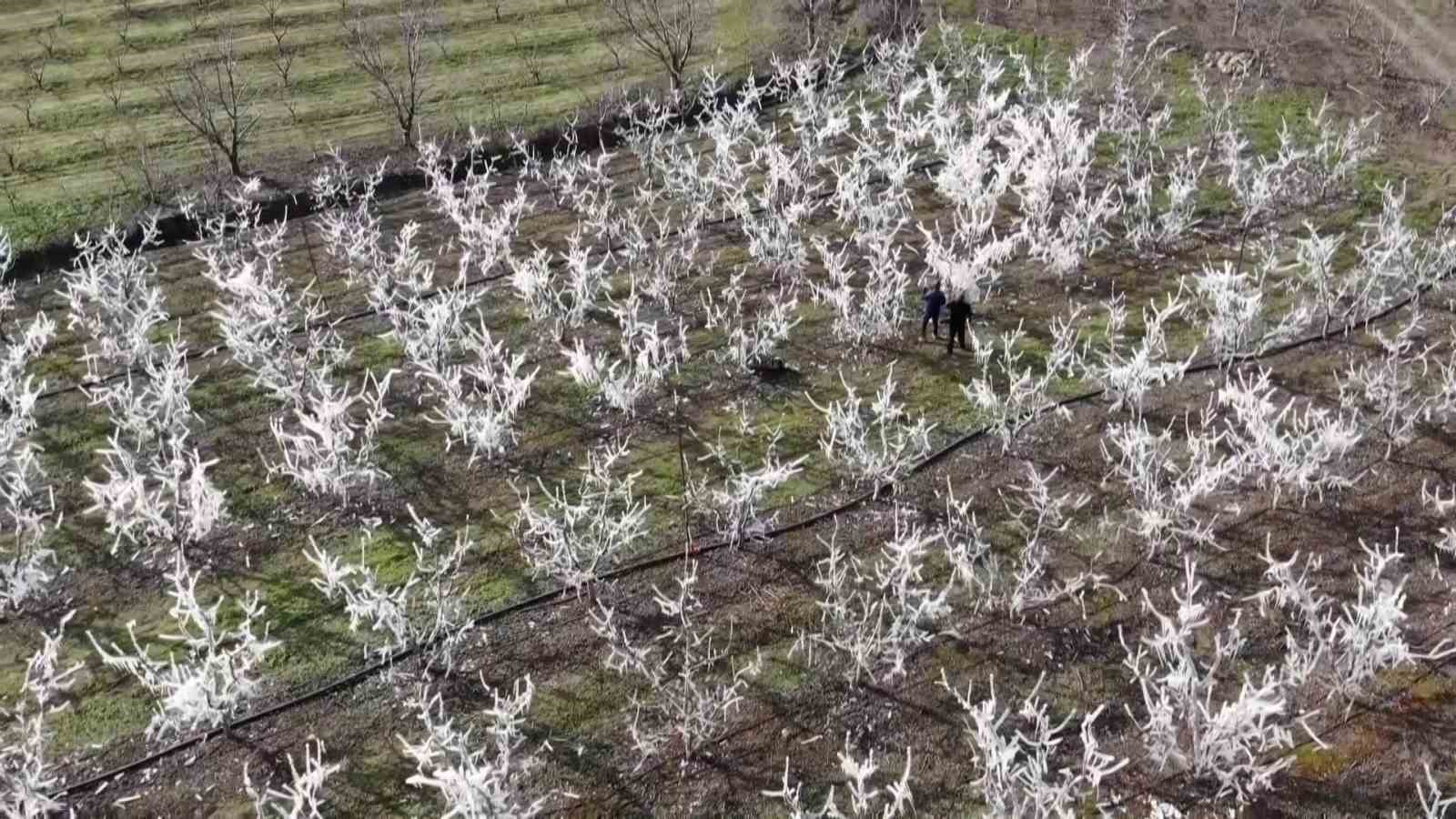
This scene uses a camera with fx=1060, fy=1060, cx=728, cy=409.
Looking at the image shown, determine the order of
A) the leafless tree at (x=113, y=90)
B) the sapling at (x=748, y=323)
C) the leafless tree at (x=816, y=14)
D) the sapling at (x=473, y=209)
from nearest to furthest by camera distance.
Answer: the sapling at (x=748, y=323), the sapling at (x=473, y=209), the leafless tree at (x=113, y=90), the leafless tree at (x=816, y=14)

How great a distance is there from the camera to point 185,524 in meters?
11.3

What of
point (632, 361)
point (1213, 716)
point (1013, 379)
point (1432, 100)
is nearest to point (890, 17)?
point (1432, 100)

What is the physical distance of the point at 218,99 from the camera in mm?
21578

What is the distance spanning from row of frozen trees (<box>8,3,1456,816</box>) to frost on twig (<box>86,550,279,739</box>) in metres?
0.04

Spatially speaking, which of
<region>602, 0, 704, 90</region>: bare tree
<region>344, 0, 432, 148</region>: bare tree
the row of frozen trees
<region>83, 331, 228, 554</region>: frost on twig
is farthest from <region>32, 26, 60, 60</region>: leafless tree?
<region>83, 331, 228, 554</region>: frost on twig

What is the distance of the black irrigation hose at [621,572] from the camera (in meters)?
9.05

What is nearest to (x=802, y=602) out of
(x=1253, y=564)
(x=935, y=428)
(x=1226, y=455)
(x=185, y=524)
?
(x=935, y=428)

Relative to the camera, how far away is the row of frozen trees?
8969 mm

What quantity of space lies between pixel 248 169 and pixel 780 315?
12086 mm

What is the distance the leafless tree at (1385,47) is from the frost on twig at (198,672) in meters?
23.1

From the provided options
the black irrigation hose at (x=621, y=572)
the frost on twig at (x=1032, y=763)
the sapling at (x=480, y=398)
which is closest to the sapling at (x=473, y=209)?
the sapling at (x=480, y=398)

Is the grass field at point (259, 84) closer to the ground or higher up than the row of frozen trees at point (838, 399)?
higher up

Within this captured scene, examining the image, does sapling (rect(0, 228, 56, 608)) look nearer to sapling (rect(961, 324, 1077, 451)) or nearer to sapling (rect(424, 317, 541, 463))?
sapling (rect(424, 317, 541, 463))

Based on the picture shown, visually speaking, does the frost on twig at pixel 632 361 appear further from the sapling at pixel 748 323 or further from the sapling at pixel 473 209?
the sapling at pixel 473 209
